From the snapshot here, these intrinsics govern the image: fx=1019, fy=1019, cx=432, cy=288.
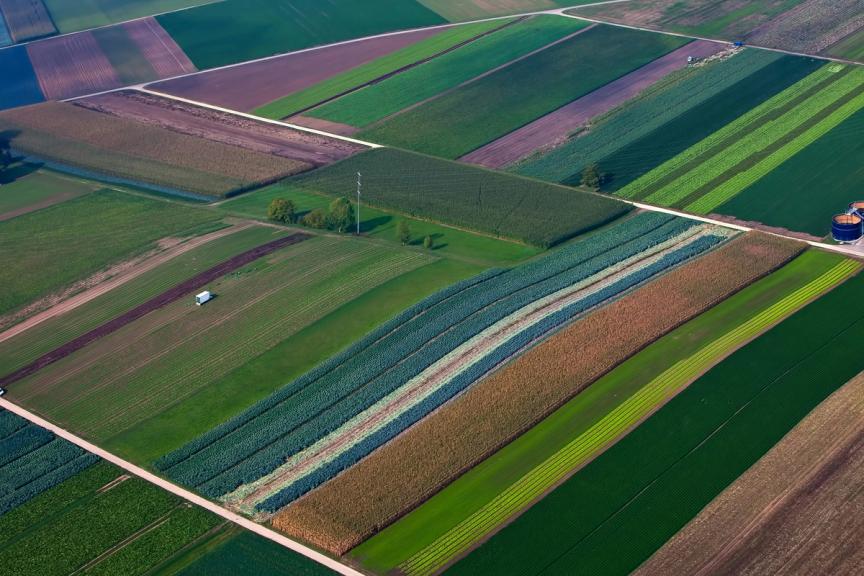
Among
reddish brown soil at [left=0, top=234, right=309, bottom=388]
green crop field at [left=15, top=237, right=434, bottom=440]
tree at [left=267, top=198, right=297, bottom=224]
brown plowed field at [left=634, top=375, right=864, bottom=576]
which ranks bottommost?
brown plowed field at [left=634, top=375, right=864, bottom=576]

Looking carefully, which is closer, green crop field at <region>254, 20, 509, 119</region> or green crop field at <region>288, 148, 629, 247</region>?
green crop field at <region>288, 148, 629, 247</region>

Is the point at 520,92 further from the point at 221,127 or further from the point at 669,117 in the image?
the point at 221,127

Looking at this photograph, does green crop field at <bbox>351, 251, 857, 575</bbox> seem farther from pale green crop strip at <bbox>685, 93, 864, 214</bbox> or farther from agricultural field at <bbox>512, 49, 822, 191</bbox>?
agricultural field at <bbox>512, 49, 822, 191</bbox>

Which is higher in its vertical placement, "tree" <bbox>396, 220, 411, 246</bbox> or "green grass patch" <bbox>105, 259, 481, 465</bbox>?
"tree" <bbox>396, 220, 411, 246</bbox>

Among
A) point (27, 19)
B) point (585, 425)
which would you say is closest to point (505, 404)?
point (585, 425)

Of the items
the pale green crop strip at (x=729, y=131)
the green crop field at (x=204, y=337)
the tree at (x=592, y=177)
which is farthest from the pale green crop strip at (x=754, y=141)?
the green crop field at (x=204, y=337)

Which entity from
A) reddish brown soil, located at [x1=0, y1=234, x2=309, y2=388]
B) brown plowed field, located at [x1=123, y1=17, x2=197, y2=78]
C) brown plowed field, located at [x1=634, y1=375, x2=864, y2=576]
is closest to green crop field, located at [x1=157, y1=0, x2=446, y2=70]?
brown plowed field, located at [x1=123, y1=17, x2=197, y2=78]

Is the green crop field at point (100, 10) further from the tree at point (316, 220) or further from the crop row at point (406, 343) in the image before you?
the crop row at point (406, 343)

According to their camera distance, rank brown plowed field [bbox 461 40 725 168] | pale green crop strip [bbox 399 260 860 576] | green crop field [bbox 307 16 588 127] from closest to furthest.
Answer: pale green crop strip [bbox 399 260 860 576] < brown plowed field [bbox 461 40 725 168] < green crop field [bbox 307 16 588 127]
